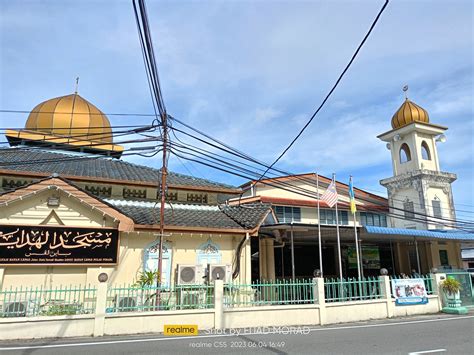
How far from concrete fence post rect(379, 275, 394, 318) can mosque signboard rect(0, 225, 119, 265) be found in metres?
9.61

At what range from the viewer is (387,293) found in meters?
12.5

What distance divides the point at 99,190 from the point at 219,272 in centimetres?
597

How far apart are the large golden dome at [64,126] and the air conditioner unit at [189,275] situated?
8.97m

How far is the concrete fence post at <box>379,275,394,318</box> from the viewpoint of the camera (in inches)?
485

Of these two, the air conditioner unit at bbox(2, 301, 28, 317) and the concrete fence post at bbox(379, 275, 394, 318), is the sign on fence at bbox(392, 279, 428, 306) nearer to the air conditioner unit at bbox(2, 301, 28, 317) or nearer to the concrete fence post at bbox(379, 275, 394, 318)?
the concrete fence post at bbox(379, 275, 394, 318)

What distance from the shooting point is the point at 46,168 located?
14.5 m

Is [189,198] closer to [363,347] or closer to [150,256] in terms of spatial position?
[150,256]

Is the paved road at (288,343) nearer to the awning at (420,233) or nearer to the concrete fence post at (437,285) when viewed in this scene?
the concrete fence post at (437,285)

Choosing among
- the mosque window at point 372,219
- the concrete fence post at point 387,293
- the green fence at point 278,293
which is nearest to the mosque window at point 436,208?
the mosque window at point 372,219

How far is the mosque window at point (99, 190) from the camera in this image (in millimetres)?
14094

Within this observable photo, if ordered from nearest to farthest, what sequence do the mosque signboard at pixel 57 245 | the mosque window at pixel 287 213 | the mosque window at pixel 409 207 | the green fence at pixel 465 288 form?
the mosque signboard at pixel 57 245, the green fence at pixel 465 288, the mosque window at pixel 287 213, the mosque window at pixel 409 207

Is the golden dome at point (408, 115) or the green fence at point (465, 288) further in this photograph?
the golden dome at point (408, 115)

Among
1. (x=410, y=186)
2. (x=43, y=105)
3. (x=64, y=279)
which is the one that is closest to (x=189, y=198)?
(x=64, y=279)

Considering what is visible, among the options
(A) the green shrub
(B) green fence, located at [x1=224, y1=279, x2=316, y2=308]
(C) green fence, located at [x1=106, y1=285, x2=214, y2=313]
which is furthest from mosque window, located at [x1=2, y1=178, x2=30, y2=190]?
(A) the green shrub
